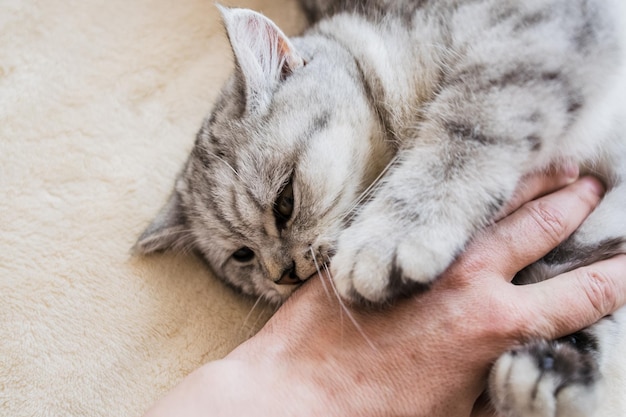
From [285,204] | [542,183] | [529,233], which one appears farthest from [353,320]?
[542,183]

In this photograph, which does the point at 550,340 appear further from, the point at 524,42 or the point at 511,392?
the point at 524,42

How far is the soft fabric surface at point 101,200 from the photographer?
1271mm

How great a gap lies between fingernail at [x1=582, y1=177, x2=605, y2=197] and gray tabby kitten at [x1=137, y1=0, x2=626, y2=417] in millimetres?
24

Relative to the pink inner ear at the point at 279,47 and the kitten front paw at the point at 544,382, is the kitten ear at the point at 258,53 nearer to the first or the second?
the pink inner ear at the point at 279,47

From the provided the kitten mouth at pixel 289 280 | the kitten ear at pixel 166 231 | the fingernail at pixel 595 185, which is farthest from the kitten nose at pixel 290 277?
the fingernail at pixel 595 185

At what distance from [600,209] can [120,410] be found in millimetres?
1188

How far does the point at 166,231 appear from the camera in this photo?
1.37 m

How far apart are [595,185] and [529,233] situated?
0.24 metres

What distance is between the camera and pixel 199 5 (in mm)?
1713

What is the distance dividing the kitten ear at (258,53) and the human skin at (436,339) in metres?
0.47

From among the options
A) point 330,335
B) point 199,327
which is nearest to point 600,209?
point 330,335

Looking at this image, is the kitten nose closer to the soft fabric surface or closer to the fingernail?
the soft fabric surface

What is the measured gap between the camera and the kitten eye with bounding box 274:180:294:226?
115cm

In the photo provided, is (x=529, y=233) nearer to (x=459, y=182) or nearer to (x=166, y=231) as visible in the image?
(x=459, y=182)
